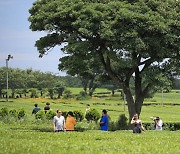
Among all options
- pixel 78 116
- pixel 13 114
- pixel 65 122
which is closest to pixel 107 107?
pixel 78 116

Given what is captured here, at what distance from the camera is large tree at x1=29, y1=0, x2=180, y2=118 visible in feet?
78.2

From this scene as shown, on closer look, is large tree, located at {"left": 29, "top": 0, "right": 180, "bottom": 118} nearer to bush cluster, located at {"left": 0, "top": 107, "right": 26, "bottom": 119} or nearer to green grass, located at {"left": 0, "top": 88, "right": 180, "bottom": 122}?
bush cluster, located at {"left": 0, "top": 107, "right": 26, "bottom": 119}

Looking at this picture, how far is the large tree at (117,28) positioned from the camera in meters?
23.8

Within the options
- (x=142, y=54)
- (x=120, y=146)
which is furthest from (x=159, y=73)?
(x=120, y=146)

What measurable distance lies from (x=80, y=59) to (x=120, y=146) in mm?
12789

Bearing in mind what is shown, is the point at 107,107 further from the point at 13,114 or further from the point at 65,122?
the point at 65,122

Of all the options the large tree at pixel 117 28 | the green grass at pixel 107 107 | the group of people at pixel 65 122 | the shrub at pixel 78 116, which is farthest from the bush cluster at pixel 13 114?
the group of people at pixel 65 122

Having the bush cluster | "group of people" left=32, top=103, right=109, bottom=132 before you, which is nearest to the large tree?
"group of people" left=32, top=103, right=109, bottom=132

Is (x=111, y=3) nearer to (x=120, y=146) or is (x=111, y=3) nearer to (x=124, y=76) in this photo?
(x=124, y=76)

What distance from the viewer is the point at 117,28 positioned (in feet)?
79.3

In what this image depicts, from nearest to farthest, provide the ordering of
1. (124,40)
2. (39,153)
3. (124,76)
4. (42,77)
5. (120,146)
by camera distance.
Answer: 1. (39,153)
2. (120,146)
3. (124,40)
4. (124,76)
5. (42,77)

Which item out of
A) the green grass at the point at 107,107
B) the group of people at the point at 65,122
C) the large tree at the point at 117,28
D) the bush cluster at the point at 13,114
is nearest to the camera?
the group of people at the point at 65,122

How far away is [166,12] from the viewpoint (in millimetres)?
25469

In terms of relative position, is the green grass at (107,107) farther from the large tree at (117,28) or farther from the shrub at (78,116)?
the large tree at (117,28)
